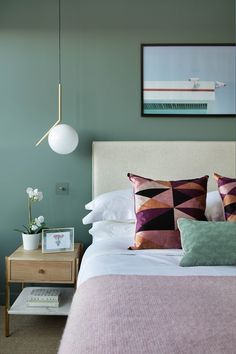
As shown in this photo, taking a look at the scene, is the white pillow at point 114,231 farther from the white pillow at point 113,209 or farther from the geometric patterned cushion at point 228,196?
the geometric patterned cushion at point 228,196

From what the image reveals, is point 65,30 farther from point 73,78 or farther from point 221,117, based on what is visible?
point 221,117

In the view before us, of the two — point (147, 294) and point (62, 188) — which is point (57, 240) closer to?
point (62, 188)

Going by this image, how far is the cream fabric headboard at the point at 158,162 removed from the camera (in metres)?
2.55

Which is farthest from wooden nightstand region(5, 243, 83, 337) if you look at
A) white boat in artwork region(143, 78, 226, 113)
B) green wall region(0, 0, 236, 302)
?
white boat in artwork region(143, 78, 226, 113)

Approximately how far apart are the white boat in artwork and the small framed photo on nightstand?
1.14 m

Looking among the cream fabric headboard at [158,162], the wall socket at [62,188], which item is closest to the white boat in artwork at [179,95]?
the cream fabric headboard at [158,162]

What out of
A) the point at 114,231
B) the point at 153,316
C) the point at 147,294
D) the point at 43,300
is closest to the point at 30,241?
the point at 43,300

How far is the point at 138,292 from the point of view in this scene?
1.21 meters

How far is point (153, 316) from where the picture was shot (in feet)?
3.35

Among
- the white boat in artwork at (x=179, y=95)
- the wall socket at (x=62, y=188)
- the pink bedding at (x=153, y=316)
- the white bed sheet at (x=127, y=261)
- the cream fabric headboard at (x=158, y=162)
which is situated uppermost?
the white boat in artwork at (x=179, y=95)

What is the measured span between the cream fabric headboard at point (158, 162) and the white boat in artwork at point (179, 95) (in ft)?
1.00

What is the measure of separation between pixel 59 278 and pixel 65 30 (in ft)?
6.12

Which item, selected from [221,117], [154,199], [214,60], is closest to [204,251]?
[154,199]

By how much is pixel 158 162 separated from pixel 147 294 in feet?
4.87
